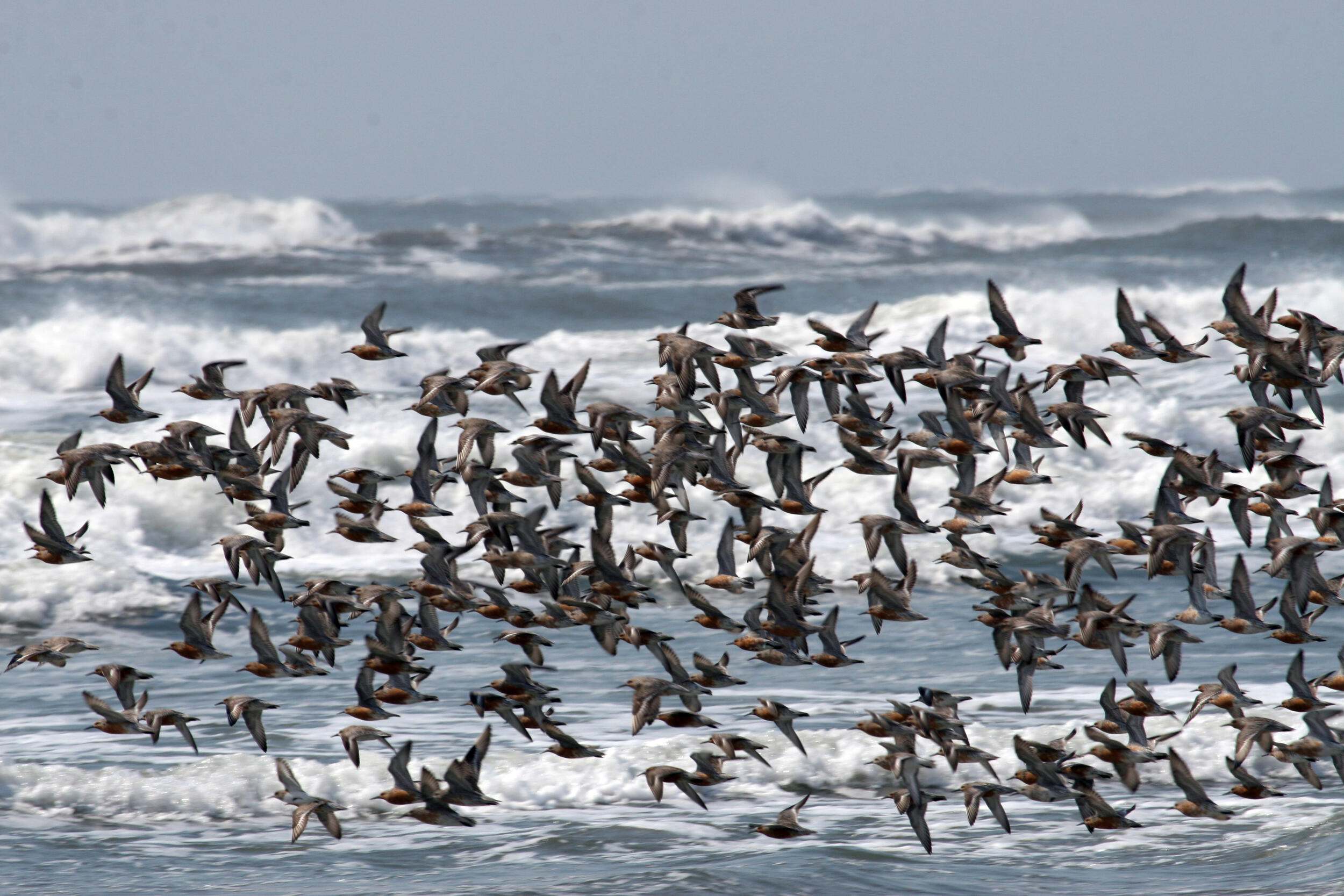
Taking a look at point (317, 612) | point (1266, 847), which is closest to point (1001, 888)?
point (1266, 847)

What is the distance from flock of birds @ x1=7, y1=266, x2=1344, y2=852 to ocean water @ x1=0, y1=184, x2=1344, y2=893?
69 cm

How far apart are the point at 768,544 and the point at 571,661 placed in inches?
249

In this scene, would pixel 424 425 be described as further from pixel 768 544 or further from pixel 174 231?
pixel 174 231

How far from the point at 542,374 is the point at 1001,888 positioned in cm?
2384

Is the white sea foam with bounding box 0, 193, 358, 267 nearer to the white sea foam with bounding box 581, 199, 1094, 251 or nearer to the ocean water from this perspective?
the ocean water

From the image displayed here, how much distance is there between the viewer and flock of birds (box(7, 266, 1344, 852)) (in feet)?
35.4

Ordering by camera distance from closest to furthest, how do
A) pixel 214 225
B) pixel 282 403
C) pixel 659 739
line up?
pixel 282 403, pixel 659 739, pixel 214 225

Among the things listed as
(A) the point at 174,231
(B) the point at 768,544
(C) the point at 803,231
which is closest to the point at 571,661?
(B) the point at 768,544

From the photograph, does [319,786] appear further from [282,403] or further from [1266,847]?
[1266,847]

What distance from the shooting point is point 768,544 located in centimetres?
1118

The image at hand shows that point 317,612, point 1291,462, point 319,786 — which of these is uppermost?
point 1291,462

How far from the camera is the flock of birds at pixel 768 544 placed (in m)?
10.8

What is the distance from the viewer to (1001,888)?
437 inches

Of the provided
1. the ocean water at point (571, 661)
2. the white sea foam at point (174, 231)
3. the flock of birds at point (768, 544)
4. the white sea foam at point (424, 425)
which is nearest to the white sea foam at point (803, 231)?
the white sea foam at point (174, 231)
